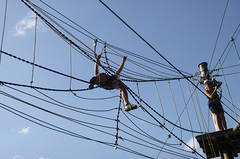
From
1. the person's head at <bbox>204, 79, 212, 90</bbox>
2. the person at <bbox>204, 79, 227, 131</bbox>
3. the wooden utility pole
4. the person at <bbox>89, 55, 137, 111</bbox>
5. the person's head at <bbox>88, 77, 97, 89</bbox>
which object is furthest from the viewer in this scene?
the person's head at <bbox>204, 79, 212, 90</bbox>

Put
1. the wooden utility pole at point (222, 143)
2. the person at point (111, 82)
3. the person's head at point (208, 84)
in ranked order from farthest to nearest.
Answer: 1. the person's head at point (208, 84)
2. the wooden utility pole at point (222, 143)
3. the person at point (111, 82)

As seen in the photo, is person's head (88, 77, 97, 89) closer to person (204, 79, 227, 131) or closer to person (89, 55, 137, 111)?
person (89, 55, 137, 111)

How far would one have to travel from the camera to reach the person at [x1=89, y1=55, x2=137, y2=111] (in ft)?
28.5

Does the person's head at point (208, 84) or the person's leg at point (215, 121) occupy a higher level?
the person's head at point (208, 84)

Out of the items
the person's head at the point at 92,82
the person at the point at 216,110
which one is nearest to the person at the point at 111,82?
the person's head at the point at 92,82

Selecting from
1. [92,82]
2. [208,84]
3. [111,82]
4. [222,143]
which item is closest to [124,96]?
[111,82]

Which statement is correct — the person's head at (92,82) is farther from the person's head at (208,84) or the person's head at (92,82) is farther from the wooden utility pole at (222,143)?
the person's head at (208,84)

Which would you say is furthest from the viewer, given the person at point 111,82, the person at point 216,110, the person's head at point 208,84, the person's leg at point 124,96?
the person's head at point 208,84

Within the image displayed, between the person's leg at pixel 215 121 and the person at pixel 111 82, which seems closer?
the person at pixel 111 82

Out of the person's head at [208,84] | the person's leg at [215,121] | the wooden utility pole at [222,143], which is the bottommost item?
the wooden utility pole at [222,143]

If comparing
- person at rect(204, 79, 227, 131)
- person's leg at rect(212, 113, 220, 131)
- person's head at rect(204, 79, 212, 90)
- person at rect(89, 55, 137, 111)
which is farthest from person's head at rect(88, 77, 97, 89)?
person's leg at rect(212, 113, 220, 131)

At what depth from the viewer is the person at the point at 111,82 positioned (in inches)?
341

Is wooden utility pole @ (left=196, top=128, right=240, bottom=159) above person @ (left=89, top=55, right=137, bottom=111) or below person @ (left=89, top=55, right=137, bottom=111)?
below

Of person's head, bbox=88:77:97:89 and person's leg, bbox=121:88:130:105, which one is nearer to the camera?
person's head, bbox=88:77:97:89
